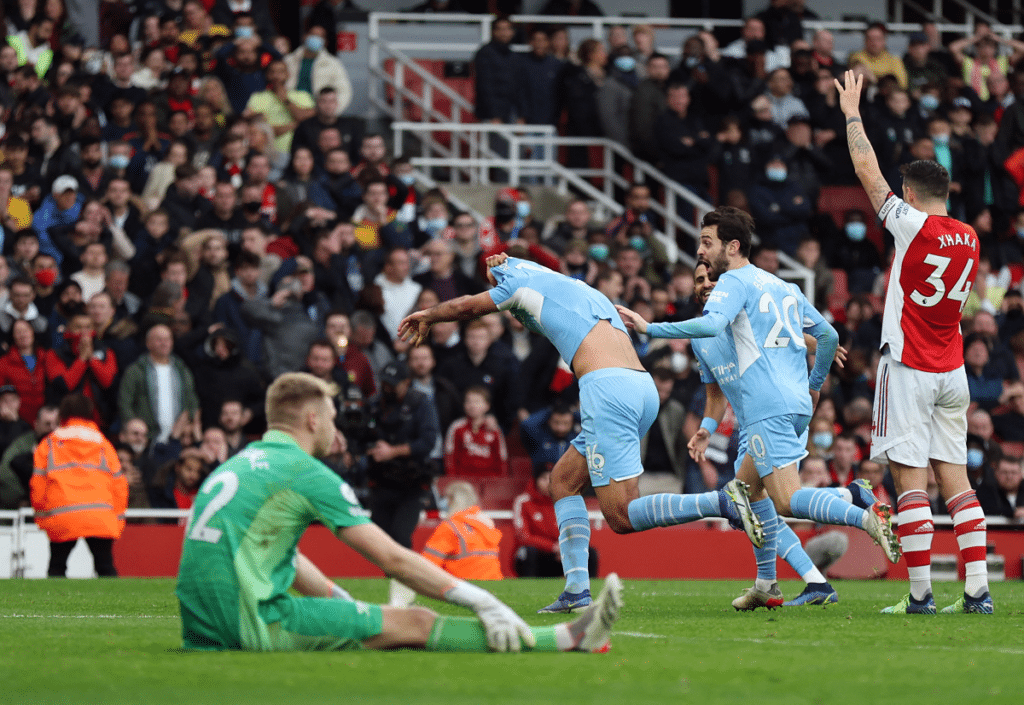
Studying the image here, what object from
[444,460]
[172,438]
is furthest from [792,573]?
[172,438]

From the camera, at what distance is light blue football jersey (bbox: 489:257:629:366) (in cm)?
929

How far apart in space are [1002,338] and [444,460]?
7236 millimetres

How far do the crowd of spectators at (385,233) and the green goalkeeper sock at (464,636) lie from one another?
794cm

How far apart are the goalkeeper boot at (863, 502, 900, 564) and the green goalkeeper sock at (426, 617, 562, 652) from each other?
108 inches

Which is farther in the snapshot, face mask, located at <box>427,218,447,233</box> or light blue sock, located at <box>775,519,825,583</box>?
face mask, located at <box>427,218,447,233</box>

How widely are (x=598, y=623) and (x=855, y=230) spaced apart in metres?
14.9

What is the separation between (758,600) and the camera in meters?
9.37

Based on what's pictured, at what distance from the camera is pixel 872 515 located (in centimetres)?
838

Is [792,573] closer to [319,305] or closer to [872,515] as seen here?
[319,305]

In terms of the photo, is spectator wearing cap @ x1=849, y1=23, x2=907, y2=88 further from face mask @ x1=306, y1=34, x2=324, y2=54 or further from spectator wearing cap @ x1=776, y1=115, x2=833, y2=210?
face mask @ x1=306, y1=34, x2=324, y2=54

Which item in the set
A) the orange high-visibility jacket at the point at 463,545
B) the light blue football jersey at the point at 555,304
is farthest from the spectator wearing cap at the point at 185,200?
the light blue football jersey at the point at 555,304

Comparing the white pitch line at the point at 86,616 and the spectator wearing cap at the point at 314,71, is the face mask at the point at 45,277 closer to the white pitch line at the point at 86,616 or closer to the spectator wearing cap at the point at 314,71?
the spectator wearing cap at the point at 314,71

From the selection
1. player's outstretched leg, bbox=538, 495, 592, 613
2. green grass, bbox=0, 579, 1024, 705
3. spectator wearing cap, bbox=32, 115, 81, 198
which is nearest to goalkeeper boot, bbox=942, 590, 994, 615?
green grass, bbox=0, 579, 1024, 705

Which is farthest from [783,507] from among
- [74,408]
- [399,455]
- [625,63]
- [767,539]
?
[625,63]
